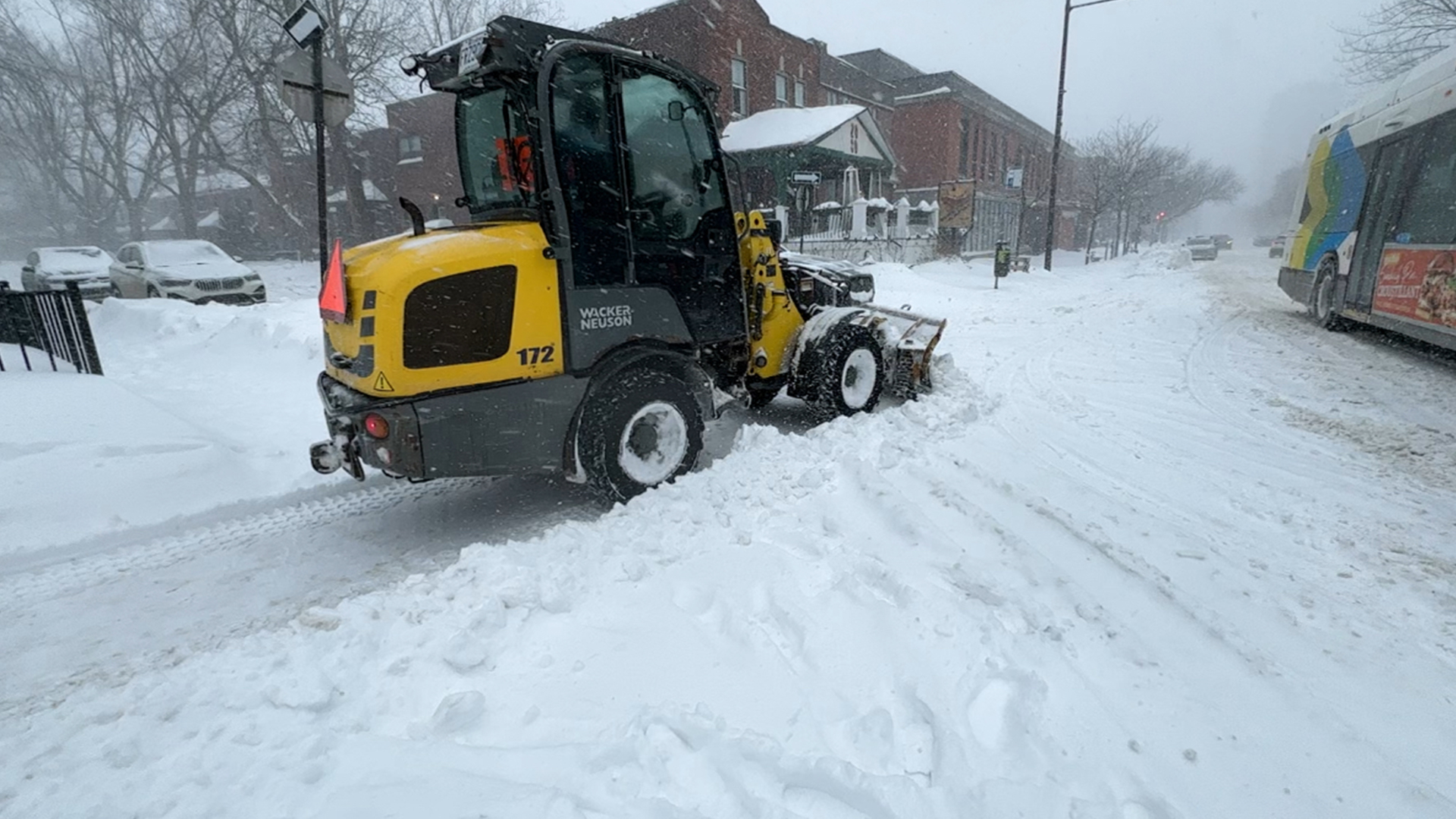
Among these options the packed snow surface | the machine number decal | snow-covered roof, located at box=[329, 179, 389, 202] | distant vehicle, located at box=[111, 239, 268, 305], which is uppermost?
snow-covered roof, located at box=[329, 179, 389, 202]

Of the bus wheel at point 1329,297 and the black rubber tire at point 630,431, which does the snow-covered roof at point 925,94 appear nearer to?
the bus wheel at point 1329,297

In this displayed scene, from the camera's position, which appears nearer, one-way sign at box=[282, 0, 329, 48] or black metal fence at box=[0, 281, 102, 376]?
one-way sign at box=[282, 0, 329, 48]

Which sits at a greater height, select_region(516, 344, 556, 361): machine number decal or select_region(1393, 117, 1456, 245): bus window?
select_region(1393, 117, 1456, 245): bus window

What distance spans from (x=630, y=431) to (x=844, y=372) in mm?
2262

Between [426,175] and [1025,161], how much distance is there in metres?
Answer: 39.3

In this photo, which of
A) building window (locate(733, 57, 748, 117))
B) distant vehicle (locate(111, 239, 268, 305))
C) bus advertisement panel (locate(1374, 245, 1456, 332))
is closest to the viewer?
bus advertisement panel (locate(1374, 245, 1456, 332))

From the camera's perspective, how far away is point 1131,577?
3.24 meters

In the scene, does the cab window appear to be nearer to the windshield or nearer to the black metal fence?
the windshield

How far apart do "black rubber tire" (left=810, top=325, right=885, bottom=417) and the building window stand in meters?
21.1

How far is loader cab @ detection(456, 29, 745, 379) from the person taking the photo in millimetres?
3809

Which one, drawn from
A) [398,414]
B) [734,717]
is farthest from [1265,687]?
[398,414]

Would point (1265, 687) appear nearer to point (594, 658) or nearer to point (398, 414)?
point (594, 658)

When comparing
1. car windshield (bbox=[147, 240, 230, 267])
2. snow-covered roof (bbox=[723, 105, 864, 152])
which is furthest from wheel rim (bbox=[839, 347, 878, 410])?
snow-covered roof (bbox=[723, 105, 864, 152])

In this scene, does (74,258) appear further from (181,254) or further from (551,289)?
(551,289)
